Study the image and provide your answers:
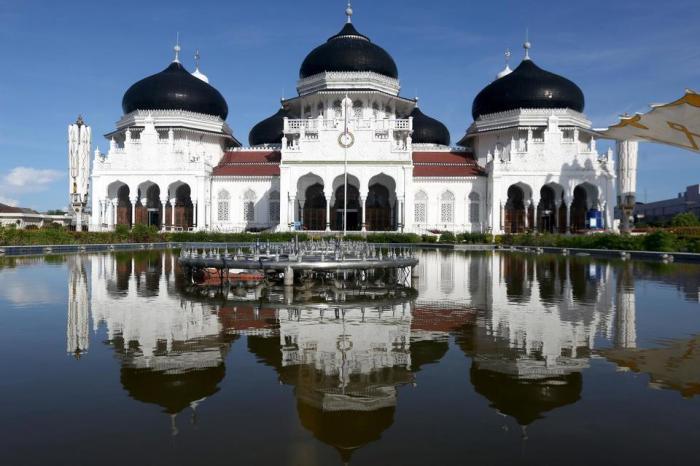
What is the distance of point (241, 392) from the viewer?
18.5 ft

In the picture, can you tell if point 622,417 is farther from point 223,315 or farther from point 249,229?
point 249,229

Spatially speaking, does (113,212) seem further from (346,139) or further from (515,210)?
(515,210)

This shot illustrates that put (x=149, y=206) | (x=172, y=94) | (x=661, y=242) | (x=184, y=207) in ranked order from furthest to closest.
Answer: (x=172, y=94)
(x=149, y=206)
(x=184, y=207)
(x=661, y=242)

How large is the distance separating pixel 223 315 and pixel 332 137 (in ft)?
112

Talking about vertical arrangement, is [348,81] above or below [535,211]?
above

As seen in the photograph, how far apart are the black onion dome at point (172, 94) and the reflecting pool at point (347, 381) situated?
3949 centimetres

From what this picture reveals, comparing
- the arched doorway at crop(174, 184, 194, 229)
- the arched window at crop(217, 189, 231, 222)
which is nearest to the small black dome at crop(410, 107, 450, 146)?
the arched window at crop(217, 189, 231, 222)

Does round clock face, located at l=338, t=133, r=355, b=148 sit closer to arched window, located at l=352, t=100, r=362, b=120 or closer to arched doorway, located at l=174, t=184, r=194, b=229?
arched window, located at l=352, t=100, r=362, b=120

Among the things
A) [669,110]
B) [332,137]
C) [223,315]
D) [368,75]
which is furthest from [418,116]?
[223,315]

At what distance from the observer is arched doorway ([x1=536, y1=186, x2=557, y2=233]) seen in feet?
150

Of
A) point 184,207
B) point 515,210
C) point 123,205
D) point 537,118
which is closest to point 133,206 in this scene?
point 123,205

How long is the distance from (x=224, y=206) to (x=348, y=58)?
1678 centimetres

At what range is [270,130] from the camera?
57562mm

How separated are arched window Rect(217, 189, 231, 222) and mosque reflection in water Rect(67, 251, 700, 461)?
31918 millimetres
